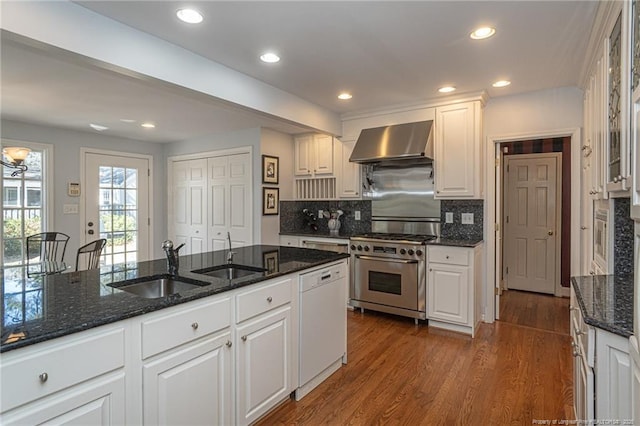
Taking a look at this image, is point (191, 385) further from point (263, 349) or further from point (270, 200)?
point (270, 200)

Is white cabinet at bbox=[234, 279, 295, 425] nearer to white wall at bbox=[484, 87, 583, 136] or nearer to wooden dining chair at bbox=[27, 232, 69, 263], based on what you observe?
wooden dining chair at bbox=[27, 232, 69, 263]

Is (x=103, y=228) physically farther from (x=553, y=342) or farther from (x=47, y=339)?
(x=553, y=342)

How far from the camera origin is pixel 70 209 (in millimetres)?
4828

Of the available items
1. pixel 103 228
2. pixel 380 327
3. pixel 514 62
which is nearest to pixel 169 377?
pixel 380 327

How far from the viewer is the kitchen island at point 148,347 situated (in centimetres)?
116

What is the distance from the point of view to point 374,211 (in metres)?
4.69

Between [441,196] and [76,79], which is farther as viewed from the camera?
[441,196]

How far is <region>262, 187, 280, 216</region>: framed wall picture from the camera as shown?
4.70 m

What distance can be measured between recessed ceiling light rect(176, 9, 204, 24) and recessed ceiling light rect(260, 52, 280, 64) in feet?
1.94

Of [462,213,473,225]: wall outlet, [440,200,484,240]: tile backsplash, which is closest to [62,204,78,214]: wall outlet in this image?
[440,200,484,240]: tile backsplash

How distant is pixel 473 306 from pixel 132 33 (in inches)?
143

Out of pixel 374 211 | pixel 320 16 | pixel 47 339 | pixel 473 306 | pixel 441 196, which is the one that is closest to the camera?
pixel 47 339

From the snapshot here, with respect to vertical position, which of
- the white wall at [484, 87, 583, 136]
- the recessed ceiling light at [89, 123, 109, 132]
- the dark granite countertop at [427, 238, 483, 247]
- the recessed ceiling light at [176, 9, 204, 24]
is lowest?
the dark granite countertop at [427, 238, 483, 247]

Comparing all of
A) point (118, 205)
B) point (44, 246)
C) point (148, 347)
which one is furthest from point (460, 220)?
point (118, 205)
